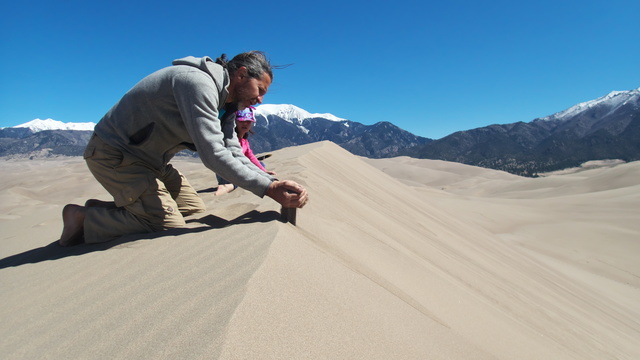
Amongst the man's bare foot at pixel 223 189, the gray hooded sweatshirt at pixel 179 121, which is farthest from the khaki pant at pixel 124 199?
the man's bare foot at pixel 223 189

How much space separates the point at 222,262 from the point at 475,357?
1.03 meters

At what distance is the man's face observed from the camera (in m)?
1.87

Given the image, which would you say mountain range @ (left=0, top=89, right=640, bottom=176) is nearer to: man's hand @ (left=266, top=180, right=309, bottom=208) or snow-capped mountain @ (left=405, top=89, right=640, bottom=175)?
snow-capped mountain @ (left=405, top=89, right=640, bottom=175)

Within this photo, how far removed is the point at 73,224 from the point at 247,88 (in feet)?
4.48

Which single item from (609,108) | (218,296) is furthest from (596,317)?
(609,108)

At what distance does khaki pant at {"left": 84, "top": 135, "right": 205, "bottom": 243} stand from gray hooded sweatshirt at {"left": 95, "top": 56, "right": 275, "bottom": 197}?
0.22 feet

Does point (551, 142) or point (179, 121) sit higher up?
point (551, 142)

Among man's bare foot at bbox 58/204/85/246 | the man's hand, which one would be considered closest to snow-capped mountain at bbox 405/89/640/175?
the man's hand

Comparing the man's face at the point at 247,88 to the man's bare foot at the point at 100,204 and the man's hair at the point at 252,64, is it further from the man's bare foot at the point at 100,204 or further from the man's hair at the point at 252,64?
the man's bare foot at the point at 100,204

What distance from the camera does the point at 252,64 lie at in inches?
73.2

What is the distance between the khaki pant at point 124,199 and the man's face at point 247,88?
70 centimetres

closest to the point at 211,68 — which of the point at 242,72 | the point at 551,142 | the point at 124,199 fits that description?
the point at 242,72

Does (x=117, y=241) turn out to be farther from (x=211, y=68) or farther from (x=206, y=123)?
(x=211, y=68)

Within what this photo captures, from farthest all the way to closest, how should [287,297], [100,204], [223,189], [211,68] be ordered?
[223,189] < [100,204] < [211,68] < [287,297]
